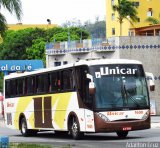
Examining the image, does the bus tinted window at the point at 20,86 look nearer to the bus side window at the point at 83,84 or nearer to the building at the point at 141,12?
the bus side window at the point at 83,84

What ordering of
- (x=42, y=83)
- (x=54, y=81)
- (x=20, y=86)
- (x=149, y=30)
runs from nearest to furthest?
1. (x=54, y=81)
2. (x=42, y=83)
3. (x=20, y=86)
4. (x=149, y=30)

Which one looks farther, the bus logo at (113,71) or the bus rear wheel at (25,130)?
the bus rear wheel at (25,130)

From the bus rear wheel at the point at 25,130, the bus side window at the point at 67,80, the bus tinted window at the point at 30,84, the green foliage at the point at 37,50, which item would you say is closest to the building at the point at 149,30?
the bus rear wheel at the point at 25,130

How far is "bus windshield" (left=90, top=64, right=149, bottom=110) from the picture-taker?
22797mm

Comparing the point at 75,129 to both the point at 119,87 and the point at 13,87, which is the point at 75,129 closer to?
the point at 119,87

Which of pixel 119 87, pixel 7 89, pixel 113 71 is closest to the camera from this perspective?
pixel 119 87

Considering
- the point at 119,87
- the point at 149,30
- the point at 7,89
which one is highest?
the point at 149,30

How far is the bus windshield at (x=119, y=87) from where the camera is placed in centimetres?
2280

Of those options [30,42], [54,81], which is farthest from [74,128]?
[30,42]

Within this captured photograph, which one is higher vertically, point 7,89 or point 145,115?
point 7,89

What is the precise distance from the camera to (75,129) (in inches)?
947

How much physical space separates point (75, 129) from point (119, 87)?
2466mm

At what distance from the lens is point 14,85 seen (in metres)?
30.4

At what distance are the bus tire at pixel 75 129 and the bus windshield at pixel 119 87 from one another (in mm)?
1521
